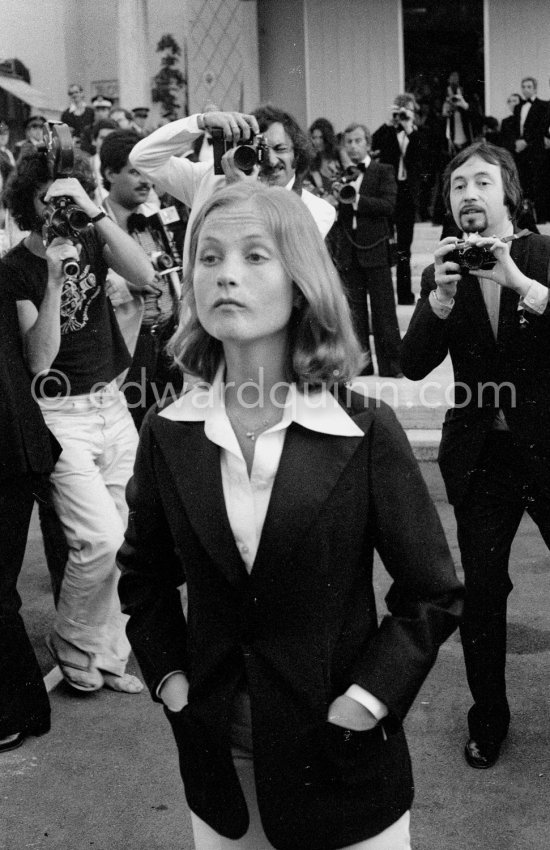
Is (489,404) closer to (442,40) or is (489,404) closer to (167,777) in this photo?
(167,777)

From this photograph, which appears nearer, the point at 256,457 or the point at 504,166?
the point at 256,457

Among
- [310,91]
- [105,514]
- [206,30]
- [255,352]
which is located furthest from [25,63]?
[255,352]

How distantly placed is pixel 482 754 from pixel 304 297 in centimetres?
214

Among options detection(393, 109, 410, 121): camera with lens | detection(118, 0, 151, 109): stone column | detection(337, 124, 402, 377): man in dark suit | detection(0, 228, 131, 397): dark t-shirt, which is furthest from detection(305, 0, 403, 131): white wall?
detection(0, 228, 131, 397): dark t-shirt

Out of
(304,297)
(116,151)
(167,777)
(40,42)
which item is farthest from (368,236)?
(40,42)

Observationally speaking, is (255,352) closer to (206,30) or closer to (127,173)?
(127,173)

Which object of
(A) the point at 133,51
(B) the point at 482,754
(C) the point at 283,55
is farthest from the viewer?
(C) the point at 283,55

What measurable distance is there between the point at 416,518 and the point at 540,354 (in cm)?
166

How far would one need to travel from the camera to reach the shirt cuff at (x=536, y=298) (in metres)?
3.49

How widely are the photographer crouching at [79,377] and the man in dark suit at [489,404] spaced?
1312 millimetres

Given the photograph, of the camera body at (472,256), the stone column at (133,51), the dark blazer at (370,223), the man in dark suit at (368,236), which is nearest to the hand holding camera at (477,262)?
the camera body at (472,256)

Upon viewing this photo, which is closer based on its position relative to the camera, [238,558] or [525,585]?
[238,558]

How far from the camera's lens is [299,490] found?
2.07m

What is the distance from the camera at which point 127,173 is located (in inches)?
223
